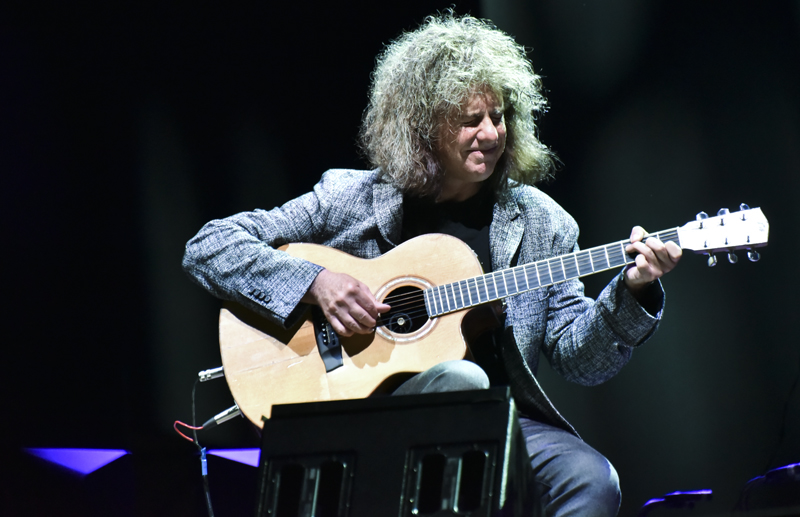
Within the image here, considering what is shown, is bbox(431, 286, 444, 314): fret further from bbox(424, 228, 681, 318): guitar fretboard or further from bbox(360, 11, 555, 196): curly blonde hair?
bbox(360, 11, 555, 196): curly blonde hair

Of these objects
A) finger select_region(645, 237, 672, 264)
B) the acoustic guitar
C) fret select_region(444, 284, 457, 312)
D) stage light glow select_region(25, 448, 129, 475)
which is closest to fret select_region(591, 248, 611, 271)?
the acoustic guitar

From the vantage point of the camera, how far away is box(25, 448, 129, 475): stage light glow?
242 cm

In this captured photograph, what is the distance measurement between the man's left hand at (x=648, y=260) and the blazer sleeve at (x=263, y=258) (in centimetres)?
91

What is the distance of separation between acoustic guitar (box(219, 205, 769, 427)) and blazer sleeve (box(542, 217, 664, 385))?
115mm

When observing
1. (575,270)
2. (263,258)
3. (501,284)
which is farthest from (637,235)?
(263,258)

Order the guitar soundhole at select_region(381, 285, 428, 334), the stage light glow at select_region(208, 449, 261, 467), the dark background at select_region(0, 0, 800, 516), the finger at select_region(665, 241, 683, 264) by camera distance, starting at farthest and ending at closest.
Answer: the dark background at select_region(0, 0, 800, 516), the stage light glow at select_region(208, 449, 261, 467), the guitar soundhole at select_region(381, 285, 428, 334), the finger at select_region(665, 241, 683, 264)

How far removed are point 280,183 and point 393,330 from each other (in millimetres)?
1319

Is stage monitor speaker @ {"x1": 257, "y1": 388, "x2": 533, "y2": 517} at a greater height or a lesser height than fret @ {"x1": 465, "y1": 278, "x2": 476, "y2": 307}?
lesser

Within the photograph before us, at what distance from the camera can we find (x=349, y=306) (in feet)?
6.18

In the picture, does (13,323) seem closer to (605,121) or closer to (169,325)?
(169,325)

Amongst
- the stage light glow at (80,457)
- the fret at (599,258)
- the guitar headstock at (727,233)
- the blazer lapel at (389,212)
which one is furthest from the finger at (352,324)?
the stage light glow at (80,457)

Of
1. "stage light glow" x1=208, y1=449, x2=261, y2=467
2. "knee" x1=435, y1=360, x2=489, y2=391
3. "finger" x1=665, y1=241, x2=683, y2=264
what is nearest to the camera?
"knee" x1=435, y1=360, x2=489, y2=391

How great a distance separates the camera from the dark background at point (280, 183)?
251cm

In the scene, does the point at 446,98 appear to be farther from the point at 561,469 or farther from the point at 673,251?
the point at 561,469
